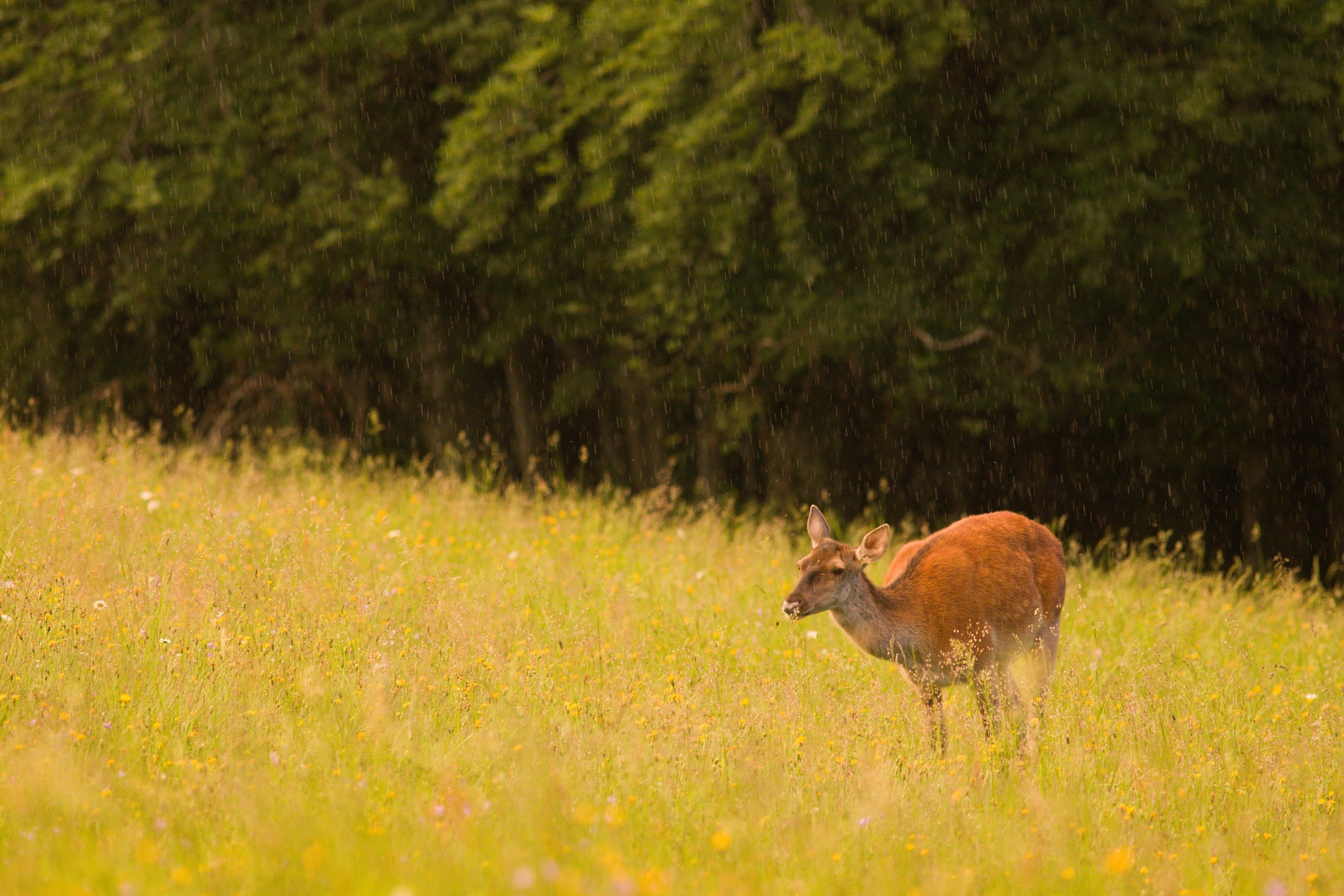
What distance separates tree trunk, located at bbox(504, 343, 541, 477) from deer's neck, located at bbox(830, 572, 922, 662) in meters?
11.9

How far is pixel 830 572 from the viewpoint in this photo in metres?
6.63

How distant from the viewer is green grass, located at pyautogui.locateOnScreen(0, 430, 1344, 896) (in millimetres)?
4395

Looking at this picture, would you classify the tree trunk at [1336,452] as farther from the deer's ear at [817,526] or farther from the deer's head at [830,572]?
the deer's head at [830,572]

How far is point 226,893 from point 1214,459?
1468 cm

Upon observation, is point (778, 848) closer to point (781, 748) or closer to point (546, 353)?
point (781, 748)

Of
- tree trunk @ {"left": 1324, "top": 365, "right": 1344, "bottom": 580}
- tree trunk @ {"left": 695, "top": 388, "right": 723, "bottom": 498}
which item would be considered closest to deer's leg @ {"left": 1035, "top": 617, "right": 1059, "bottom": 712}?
tree trunk @ {"left": 1324, "top": 365, "right": 1344, "bottom": 580}

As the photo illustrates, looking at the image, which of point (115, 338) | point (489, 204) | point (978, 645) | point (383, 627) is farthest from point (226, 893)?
point (115, 338)

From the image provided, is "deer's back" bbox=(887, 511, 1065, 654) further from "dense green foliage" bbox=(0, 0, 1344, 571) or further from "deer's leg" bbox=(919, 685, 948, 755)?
"dense green foliage" bbox=(0, 0, 1344, 571)

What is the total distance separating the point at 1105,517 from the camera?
17688 millimetres

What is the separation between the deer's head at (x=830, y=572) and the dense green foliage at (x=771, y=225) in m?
5.79

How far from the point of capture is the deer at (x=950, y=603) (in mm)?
6617

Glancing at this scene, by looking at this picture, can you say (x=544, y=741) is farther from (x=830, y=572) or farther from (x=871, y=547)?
(x=871, y=547)

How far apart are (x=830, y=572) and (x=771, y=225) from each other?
7516mm

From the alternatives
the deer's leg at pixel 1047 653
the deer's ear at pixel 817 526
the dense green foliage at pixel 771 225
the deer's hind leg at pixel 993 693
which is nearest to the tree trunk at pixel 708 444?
the dense green foliage at pixel 771 225
